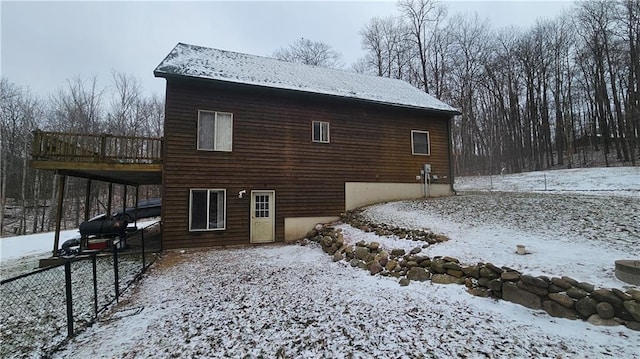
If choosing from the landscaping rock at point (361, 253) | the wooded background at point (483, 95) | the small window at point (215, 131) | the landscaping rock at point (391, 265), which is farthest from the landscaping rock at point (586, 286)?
the wooded background at point (483, 95)

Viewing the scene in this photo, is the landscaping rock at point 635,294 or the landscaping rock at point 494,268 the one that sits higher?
the landscaping rock at point 494,268

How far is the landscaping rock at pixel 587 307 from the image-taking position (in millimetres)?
3625

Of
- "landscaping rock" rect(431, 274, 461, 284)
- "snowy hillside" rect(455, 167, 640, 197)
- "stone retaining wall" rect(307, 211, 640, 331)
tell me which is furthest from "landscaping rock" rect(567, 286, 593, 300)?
"snowy hillside" rect(455, 167, 640, 197)

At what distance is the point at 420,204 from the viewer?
10.1 m

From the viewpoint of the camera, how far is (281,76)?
11016 mm

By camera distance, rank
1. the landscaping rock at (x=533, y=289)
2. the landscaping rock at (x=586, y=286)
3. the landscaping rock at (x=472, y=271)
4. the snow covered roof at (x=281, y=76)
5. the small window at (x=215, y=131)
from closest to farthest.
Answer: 1. the landscaping rock at (x=586, y=286)
2. the landscaping rock at (x=533, y=289)
3. the landscaping rock at (x=472, y=271)
4. the small window at (x=215, y=131)
5. the snow covered roof at (x=281, y=76)

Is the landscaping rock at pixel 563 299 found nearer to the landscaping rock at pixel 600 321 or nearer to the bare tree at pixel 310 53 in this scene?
the landscaping rock at pixel 600 321

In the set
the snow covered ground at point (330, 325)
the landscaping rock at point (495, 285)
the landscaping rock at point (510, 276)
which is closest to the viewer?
the snow covered ground at point (330, 325)

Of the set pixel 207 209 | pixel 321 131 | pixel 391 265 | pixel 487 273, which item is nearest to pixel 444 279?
pixel 487 273

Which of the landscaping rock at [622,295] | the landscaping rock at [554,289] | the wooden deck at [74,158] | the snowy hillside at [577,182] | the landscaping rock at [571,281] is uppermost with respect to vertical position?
the wooden deck at [74,158]

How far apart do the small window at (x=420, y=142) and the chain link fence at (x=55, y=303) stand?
34.4ft

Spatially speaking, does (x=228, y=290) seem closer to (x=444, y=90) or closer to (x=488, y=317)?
(x=488, y=317)

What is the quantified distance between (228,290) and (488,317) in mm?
4220

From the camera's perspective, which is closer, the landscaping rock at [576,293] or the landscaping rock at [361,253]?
the landscaping rock at [576,293]
